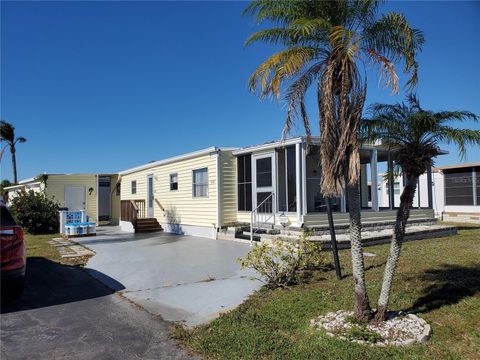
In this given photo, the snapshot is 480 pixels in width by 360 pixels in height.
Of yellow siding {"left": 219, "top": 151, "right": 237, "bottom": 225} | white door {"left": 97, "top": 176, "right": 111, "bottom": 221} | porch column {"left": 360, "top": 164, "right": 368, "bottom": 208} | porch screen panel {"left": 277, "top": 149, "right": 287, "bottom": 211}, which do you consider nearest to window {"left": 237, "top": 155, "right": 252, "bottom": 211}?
yellow siding {"left": 219, "top": 151, "right": 237, "bottom": 225}

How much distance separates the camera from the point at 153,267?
894 centimetres

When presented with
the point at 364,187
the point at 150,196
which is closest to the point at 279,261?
the point at 364,187

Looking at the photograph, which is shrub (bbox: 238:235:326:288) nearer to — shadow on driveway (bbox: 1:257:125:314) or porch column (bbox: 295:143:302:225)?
shadow on driveway (bbox: 1:257:125:314)

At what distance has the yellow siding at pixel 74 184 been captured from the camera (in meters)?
24.1

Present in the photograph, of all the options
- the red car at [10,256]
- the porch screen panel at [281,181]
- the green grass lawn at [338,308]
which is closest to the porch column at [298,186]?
the porch screen panel at [281,181]

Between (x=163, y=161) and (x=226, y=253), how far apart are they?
8497mm

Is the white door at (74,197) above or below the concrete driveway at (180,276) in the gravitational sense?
above

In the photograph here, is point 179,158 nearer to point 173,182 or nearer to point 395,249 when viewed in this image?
point 173,182

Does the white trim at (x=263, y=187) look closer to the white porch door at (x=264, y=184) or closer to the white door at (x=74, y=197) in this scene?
the white porch door at (x=264, y=184)

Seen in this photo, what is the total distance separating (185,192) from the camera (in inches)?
647

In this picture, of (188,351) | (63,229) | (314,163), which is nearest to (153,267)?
(188,351)

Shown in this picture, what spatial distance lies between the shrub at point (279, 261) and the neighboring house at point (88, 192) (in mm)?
20184

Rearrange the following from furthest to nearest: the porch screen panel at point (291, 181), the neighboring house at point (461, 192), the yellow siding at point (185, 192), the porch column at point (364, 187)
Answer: the neighboring house at point (461, 192), the porch column at point (364, 187), the yellow siding at point (185, 192), the porch screen panel at point (291, 181)

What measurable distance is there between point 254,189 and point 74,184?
1514 centimetres
